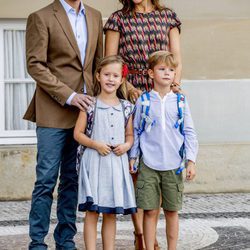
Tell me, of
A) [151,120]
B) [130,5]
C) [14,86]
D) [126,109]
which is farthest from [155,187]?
[14,86]

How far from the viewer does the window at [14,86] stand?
913 cm

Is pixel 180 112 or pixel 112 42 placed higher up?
pixel 112 42

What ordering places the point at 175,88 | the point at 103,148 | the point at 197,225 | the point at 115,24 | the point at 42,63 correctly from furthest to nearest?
the point at 197,225 < the point at 115,24 < the point at 175,88 < the point at 42,63 < the point at 103,148

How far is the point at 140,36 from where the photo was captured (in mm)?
6273

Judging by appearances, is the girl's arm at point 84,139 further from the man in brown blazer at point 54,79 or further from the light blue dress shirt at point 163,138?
the light blue dress shirt at point 163,138

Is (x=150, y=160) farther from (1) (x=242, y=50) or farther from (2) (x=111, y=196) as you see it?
(1) (x=242, y=50)

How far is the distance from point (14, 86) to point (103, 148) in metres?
3.56

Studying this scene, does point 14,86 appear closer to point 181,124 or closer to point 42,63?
point 42,63

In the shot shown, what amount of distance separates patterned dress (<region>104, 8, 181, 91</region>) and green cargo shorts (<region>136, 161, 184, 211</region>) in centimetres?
69

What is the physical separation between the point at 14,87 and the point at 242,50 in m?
2.44

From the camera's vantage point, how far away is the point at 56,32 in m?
6.09

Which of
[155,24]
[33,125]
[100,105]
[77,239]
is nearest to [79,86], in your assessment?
[100,105]

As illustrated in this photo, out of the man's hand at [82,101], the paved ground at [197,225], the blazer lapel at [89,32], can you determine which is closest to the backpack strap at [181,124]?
the man's hand at [82,101]

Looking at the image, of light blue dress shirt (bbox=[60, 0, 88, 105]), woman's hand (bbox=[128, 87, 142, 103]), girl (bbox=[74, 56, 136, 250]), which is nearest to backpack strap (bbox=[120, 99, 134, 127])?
girl (bbox=[74, 56, 136, 250])
